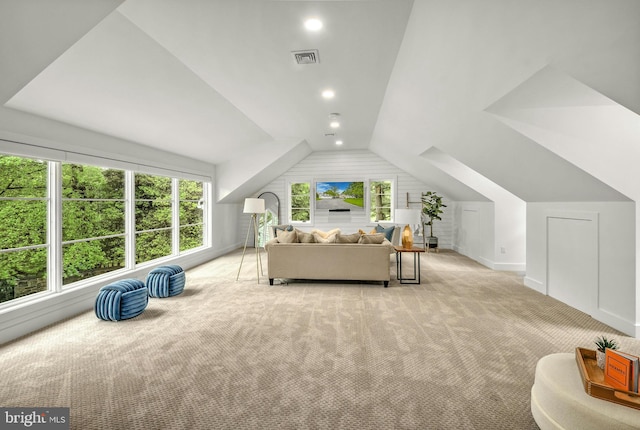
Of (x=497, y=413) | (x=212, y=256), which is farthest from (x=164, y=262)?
(x=497, y=413)

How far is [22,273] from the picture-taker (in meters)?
3.42

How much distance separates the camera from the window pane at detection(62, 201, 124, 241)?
456 cm

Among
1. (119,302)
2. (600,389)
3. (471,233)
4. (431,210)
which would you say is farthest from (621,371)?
(431,210)

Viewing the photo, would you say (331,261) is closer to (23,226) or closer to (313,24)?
(313,24)

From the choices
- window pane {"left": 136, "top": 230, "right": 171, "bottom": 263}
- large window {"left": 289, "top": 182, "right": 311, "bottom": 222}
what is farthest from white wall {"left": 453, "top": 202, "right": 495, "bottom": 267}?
window pane {"left": 136, "top": 230, "right": 171, "bottom": 263}

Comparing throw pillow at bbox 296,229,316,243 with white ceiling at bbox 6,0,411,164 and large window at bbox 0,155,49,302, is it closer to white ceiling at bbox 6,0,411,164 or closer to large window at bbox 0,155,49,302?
white ceiling at bbox 6,0,411,164

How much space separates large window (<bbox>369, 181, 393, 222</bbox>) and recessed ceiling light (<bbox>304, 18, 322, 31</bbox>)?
637 cm

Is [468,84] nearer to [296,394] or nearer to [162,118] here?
[296,394]

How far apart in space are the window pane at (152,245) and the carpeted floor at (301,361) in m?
2.15

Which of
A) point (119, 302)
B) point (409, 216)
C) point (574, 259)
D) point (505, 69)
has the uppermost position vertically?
point (505, 69)

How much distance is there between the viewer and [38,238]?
11.6 feet

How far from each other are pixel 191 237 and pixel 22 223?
3.42m

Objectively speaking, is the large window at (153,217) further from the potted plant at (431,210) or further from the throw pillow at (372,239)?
the potted plant at (431,210)

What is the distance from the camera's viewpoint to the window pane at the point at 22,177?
327 cm
